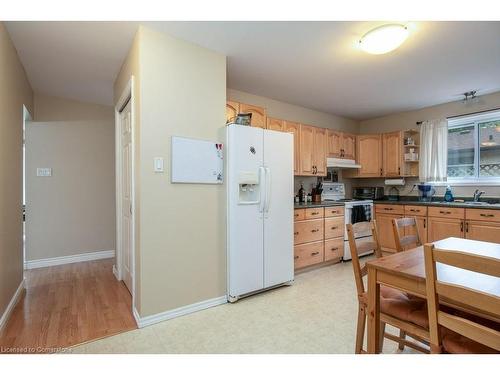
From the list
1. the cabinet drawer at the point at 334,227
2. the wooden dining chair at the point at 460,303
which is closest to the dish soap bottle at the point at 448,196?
the cabinet drawer at the point at 334,227

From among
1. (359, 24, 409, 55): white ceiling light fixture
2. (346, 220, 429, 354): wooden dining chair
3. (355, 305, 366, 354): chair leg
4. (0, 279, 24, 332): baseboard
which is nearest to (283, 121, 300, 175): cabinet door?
(359, 24, 409, 55): white ceiling light fixture

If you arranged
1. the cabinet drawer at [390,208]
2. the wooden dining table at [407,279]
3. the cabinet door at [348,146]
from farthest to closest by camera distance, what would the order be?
the cabinet door at [348,146] → the cabinet drawer at [390,208] → the wooden dining table at [407,279]

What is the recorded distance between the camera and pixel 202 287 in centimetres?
245

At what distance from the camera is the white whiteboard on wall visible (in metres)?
2.30

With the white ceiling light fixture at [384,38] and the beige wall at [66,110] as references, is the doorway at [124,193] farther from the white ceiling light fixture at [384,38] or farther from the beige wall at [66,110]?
the white ceiling light fixture at [384,38]

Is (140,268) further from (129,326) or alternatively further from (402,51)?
(402,51)

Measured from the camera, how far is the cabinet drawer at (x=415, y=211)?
385 centimetres

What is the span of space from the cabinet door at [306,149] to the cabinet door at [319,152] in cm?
9

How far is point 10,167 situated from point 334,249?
3.84 m

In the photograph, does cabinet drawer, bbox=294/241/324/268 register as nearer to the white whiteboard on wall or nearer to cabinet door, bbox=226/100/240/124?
the white whiteboard on wall

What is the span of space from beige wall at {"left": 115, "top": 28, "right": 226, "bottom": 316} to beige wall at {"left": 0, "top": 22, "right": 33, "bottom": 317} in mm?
940
